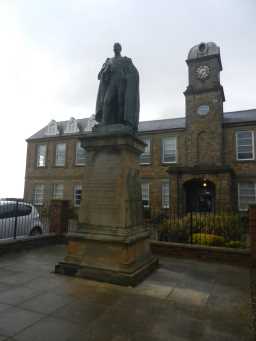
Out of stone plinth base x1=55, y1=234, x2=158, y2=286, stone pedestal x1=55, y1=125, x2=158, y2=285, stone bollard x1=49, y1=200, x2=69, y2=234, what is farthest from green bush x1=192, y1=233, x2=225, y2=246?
stone bollard x1=49, y1=200, x2=69, y2=234

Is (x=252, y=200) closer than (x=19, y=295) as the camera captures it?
No

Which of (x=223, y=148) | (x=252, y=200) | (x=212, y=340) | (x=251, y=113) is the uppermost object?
(x=251, y=113)

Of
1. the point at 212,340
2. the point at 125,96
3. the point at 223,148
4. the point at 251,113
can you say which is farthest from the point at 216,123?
the point at 212,340

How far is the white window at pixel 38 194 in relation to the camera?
25300 millimetres

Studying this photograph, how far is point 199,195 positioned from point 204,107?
7273 mm

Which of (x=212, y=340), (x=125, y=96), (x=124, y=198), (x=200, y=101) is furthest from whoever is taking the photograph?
(x=200, y=101)

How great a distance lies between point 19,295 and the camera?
370 cm

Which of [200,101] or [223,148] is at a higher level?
[200,101]

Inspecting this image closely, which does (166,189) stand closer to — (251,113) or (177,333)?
(251,113)

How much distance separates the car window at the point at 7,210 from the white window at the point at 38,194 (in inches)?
690

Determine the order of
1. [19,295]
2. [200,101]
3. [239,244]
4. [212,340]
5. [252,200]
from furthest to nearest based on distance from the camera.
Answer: [200,101] < [252,200] < [239,244] < [19,295] < [212,340]

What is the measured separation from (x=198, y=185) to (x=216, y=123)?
5.25m

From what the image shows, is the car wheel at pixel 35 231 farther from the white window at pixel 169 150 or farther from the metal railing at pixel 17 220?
the white window at pixel 169 150

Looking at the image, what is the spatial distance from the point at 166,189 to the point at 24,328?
59.8ft
